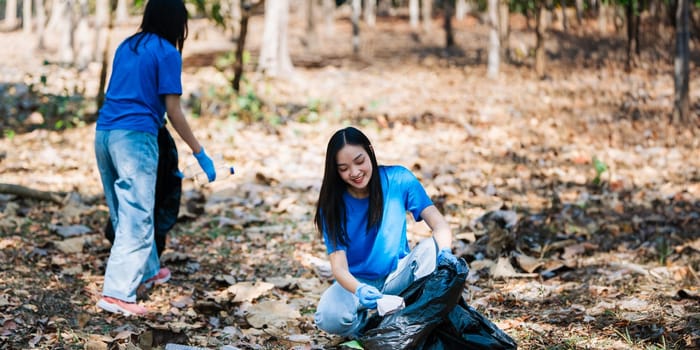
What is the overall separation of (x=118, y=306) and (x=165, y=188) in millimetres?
812

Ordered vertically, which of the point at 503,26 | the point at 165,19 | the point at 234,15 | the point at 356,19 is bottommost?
the point at 165,19

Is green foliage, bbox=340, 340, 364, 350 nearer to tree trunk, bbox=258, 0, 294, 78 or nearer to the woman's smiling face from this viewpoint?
the woman's smiling face

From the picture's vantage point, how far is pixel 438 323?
316 centimetres

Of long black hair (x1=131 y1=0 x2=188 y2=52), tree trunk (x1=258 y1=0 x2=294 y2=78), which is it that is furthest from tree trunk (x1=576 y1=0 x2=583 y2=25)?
long black hair (x1=131 y1=0 x2=188 y2=52)

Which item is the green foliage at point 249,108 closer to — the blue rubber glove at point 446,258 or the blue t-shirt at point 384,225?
the blue t-shirt at point 384,225

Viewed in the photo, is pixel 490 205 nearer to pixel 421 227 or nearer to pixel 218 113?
pixel 421 227

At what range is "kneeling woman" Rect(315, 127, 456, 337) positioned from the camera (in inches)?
132

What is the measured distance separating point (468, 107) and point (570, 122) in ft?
6.82

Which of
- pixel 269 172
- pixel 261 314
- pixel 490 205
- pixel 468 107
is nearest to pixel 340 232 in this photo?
pixel 261 314

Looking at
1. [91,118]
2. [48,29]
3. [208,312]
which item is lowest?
[208,312]

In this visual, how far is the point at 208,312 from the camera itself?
430cm

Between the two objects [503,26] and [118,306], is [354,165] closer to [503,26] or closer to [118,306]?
[118,306]

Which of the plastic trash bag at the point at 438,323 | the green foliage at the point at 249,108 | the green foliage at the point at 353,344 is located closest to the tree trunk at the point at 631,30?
the green foliage at the point at 249,108

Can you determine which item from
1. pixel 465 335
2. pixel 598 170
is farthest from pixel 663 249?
pixel 465 335
